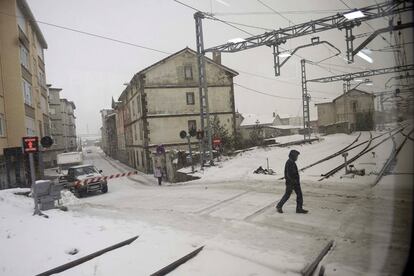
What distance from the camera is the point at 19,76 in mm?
8414

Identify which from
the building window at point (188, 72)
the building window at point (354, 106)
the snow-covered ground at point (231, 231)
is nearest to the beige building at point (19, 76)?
the snow-covered ground at point (231, 231)

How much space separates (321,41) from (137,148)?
21.3m

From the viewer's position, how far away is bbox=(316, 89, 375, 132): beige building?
1719 inches

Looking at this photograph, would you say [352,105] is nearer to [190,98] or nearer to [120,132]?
[190,98]

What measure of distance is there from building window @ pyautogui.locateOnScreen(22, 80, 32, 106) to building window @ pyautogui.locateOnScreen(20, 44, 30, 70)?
469mm

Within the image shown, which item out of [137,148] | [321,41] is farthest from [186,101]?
[321,41]

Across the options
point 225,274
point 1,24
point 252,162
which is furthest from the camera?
point 252,162

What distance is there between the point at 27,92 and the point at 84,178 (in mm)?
9723

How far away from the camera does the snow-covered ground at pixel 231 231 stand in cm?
570

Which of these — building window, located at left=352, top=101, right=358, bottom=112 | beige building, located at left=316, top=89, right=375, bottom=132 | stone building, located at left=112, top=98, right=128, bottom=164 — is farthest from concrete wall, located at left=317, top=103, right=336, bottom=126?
stone building, located at left=112, top=98, right=128, bottom=164

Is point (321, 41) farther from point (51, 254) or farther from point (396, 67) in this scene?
point (51, 254)

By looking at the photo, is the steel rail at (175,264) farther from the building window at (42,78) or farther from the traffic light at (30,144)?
the building window at (42,78)

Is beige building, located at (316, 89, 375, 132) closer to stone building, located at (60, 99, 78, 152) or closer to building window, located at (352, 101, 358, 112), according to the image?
building window, located at (352, 101, 358, 112)

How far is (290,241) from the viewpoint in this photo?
6.94 m
